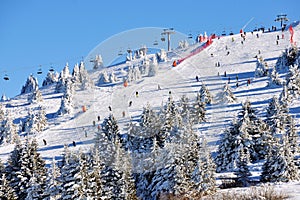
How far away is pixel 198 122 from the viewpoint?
53875 mm

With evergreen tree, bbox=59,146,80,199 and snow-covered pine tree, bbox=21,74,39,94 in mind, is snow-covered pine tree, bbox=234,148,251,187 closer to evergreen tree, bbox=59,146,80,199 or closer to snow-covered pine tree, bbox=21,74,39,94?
evergreen tree, bbox=59,146,80,199

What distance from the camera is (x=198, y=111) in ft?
180

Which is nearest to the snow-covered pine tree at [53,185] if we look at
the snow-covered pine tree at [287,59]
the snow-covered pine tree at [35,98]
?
the snow-covered pine tree at [287,59]

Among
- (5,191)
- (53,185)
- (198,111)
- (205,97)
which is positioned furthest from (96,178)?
(205,97)

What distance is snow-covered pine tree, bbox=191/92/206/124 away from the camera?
5341 cm

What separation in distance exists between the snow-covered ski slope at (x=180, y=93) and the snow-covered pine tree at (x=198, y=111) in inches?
33.6

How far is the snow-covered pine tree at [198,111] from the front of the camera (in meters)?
53.4

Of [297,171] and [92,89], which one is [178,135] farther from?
[92,89]

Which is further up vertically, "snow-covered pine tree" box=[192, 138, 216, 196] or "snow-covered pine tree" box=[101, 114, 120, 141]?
"snow-covered pine tree" box=[101, 114, 120, 141]

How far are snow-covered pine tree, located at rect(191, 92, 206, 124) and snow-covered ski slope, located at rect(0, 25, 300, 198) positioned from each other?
2.80 ft

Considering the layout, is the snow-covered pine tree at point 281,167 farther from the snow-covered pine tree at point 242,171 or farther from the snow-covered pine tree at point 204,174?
the snow-covered pine tree at point 204,174

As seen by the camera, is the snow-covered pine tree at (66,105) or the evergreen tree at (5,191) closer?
the evergreen tree at (5,191)

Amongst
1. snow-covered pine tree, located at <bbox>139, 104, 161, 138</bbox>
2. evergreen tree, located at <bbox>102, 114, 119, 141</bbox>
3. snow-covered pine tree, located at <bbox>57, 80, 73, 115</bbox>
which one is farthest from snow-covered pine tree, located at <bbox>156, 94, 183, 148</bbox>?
snow-covered pine tree, located at <bbox>57, 80, 73, 115</bbox>

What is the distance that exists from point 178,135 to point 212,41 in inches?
3387
